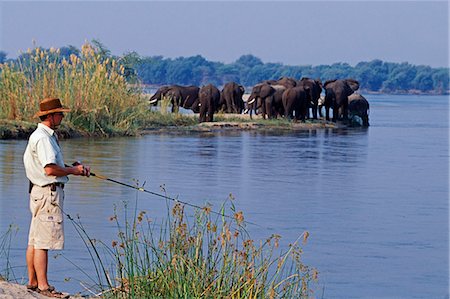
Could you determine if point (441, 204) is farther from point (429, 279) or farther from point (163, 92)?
point (163, 92)

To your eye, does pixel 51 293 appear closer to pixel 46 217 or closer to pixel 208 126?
pixel 46 217

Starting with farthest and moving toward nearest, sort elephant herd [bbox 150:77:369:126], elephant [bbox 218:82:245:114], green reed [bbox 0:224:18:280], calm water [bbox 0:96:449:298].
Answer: elephant [bbox 218:82:245:114] → elephant herd [bbox 150:77:369:126] → calm water [bbox 0:96:449:298] → green reed [bbox 0:224:18:280]

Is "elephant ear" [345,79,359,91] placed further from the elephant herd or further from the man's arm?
the man's arm

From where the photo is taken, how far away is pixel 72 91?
81.0 feet

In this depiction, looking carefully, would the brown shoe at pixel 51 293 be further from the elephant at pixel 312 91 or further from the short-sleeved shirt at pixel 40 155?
the elephant at pixel 312 91

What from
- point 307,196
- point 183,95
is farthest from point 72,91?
point 183,95

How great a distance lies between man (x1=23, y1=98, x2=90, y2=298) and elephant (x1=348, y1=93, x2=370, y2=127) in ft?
104

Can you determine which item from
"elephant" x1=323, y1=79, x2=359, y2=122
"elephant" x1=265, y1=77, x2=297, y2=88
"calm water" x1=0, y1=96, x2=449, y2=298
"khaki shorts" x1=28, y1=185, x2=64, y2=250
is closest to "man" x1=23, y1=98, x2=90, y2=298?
"khaki shorts" x1=28, y1=185, x2=64, y2=250

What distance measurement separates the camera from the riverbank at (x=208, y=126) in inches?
921

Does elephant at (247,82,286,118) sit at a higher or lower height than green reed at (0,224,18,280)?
higher

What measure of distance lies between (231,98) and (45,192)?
30.6 metres

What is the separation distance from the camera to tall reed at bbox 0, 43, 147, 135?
24234mm

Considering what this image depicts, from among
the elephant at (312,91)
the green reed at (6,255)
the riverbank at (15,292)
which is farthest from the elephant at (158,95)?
the riverbank at (15,292)

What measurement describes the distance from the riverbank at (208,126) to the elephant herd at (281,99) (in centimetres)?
56
